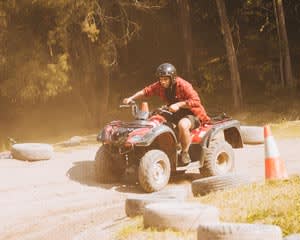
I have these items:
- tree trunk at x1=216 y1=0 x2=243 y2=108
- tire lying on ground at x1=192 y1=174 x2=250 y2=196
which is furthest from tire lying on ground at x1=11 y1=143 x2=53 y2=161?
tree trunk at x1=216 y1=0 x2=243 y2=108

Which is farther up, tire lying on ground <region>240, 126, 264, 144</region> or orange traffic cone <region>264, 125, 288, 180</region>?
tire lying on ground <region>240, 126, 264, 144</region>

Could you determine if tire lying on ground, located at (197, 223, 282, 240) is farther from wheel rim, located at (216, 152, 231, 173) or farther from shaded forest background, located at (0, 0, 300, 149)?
shaded forest background, located at (0, 0, 300, 149)

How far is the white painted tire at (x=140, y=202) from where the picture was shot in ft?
21.8

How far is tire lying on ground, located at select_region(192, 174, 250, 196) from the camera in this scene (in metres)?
7.62

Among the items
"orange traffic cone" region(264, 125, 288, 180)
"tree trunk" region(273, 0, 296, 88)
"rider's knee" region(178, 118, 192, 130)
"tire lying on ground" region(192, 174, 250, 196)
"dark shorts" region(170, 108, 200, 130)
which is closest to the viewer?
"tire lying on ground" region(192, 174, 250, 196)

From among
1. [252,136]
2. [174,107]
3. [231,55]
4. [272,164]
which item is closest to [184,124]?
[174,107]

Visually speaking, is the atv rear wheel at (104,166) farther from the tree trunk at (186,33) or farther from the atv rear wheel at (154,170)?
the tree trunk at (186,33)

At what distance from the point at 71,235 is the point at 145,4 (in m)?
16.0

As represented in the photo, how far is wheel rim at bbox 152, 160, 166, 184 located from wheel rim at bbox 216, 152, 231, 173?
1.16m

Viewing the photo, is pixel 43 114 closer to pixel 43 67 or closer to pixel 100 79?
pixel 100 79

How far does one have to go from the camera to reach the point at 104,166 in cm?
954

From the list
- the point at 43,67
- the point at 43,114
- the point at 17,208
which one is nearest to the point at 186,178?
the point at 17,208

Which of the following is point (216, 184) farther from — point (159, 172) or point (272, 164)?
point (159, 172)

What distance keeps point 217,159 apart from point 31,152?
3878mm
